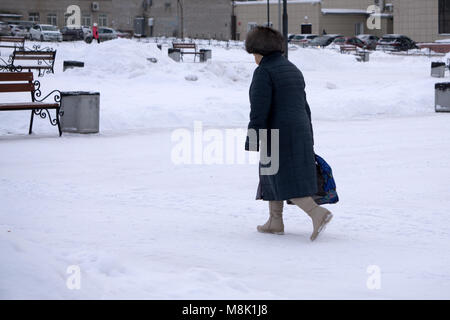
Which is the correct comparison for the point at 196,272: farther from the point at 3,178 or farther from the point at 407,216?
the point at 3,178

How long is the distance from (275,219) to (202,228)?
2.10 feet

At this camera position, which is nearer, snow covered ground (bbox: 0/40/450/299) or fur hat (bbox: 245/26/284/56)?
snow covered ground (bbox: 0/40/450/299)

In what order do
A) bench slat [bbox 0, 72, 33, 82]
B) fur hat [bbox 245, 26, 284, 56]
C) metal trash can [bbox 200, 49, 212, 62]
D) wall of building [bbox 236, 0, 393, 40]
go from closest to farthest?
1. fur hat [bbox 245, 26, 284, 56]
2. bench slat [bbox 0, 72, 33, 82]
3. metal trash can [bbox 200, 49, 212, 62]
4. wall of building [bbox 236, 0, 393, 40]

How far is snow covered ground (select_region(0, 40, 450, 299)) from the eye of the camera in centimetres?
486

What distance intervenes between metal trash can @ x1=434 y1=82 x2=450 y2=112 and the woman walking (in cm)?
1230

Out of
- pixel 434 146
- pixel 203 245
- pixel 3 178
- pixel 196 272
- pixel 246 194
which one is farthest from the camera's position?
pixel 434 146

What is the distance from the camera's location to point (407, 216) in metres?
7.36

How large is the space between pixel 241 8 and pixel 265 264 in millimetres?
81291

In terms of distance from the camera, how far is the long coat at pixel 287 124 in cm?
614

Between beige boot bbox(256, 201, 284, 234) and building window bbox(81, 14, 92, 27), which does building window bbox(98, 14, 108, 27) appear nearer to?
building window bbox(81, 14, 92, 27)

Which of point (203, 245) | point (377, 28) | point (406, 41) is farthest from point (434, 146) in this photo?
point (377, 28)

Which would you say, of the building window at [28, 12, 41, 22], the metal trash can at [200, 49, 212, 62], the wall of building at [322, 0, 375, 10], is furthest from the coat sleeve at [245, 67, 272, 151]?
the wall of building at [322, 0, 375, 10]

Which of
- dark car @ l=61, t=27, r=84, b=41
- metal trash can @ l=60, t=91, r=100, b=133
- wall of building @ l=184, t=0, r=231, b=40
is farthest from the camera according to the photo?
wall of building @ l=184, t=0, r=231, b=40
